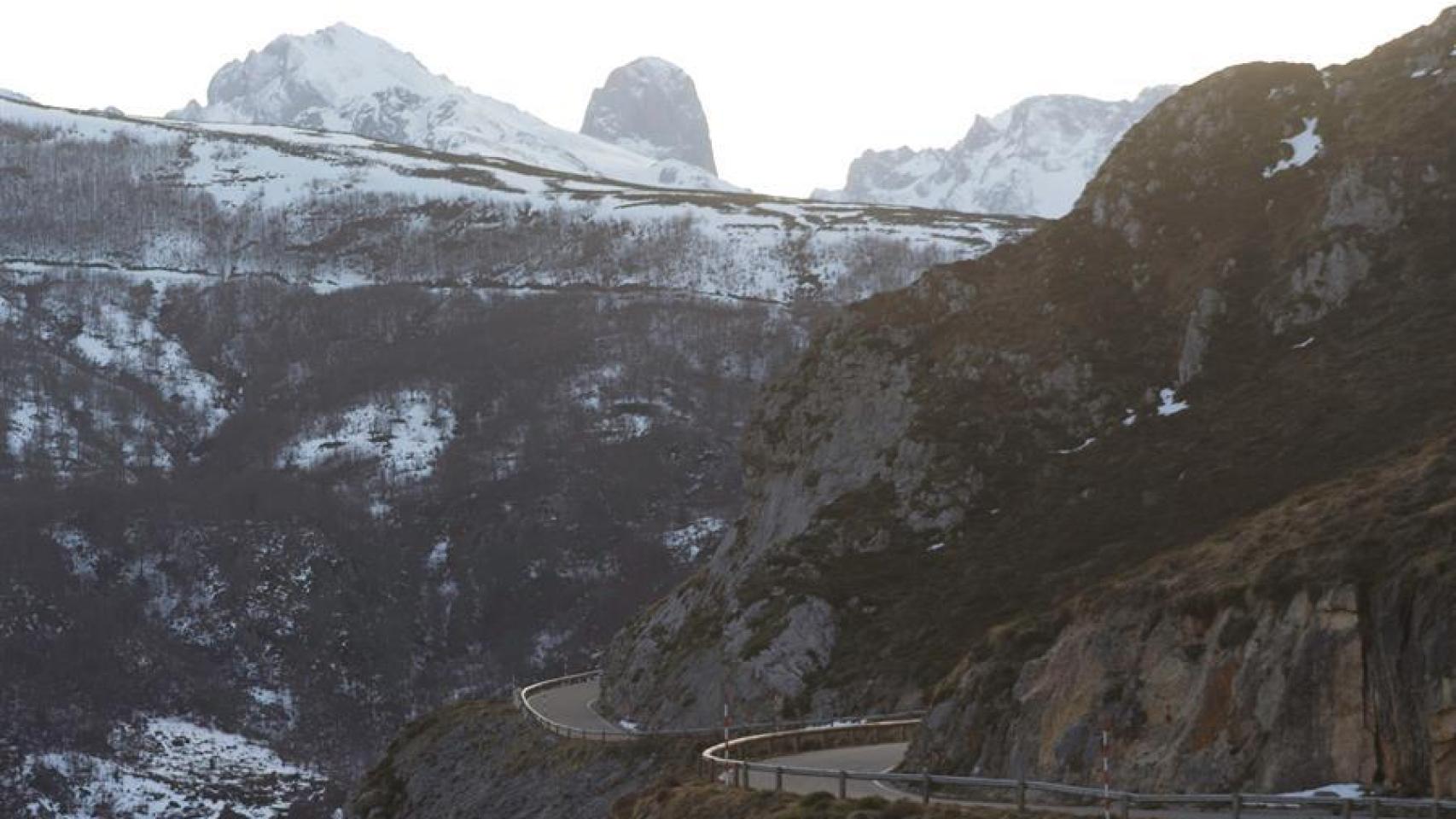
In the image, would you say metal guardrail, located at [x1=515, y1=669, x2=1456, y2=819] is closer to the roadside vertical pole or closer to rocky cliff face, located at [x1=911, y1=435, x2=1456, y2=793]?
the roadside vertical pole

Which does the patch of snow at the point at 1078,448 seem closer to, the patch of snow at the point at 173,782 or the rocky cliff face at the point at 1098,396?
the rocky cliff face at the point at 1098,396

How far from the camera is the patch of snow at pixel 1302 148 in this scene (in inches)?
3201

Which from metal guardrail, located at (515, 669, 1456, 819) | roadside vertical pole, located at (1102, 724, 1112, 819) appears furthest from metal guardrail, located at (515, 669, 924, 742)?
roadside vertical pole, located at (1102, 724, 1112, 819)

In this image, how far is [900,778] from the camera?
117ft

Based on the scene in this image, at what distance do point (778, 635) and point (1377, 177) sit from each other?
31.3m

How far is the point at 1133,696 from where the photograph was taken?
37188mm

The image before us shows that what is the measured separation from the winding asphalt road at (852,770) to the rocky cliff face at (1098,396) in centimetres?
285

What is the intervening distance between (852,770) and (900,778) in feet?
36.4

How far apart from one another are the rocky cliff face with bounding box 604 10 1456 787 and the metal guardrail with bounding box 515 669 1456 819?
4.89 meters

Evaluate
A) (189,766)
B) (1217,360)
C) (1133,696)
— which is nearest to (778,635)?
(1217,360)

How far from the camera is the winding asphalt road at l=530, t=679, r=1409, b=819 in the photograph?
30.0 metres

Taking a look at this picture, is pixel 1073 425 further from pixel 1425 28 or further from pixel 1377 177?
pixel 1425 28

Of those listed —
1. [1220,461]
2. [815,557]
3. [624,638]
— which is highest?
[1220,461]

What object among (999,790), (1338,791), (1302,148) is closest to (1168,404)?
(1302,148)
